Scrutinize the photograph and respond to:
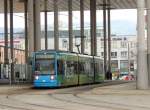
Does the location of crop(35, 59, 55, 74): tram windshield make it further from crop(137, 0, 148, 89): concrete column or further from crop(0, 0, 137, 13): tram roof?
crop(0, 0, 137, 13): tram roof

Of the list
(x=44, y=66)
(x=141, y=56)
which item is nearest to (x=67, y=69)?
(x=44, y=66)

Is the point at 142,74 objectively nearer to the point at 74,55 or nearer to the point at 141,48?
the point at 141,48

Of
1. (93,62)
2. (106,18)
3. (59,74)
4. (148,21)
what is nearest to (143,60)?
(148,21)

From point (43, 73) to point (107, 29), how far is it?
222 ft

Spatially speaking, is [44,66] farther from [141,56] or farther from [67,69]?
[141,56]

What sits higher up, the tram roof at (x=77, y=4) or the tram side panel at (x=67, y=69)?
the tram roof at (x=77, y=4)

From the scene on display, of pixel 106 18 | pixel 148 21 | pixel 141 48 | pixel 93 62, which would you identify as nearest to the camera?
pixel 141 48

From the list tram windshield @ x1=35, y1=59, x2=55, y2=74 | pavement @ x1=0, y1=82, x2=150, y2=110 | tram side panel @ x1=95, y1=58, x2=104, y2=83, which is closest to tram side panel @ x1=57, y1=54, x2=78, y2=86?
tram windshield @ x1=35, y1=59, x2=55, y2=74

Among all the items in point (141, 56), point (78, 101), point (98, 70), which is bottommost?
point (78, 101)

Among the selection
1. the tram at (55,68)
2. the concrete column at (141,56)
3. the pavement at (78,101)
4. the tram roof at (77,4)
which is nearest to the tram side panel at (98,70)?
the tram at (55,68)

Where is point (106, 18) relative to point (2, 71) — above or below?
above

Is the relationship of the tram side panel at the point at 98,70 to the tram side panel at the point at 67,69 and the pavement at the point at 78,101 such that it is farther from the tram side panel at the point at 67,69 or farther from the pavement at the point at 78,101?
the pavement at the point at 78,101

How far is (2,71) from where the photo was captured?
75812 mm

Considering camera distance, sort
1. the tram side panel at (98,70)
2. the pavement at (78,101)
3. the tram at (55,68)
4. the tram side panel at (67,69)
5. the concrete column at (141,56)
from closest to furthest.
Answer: the pavement at (78,101)
the concrete column at (141,56)
the tram at (55,68)
the tram side panel at (67,69)
the tram side panel at (98,70)
